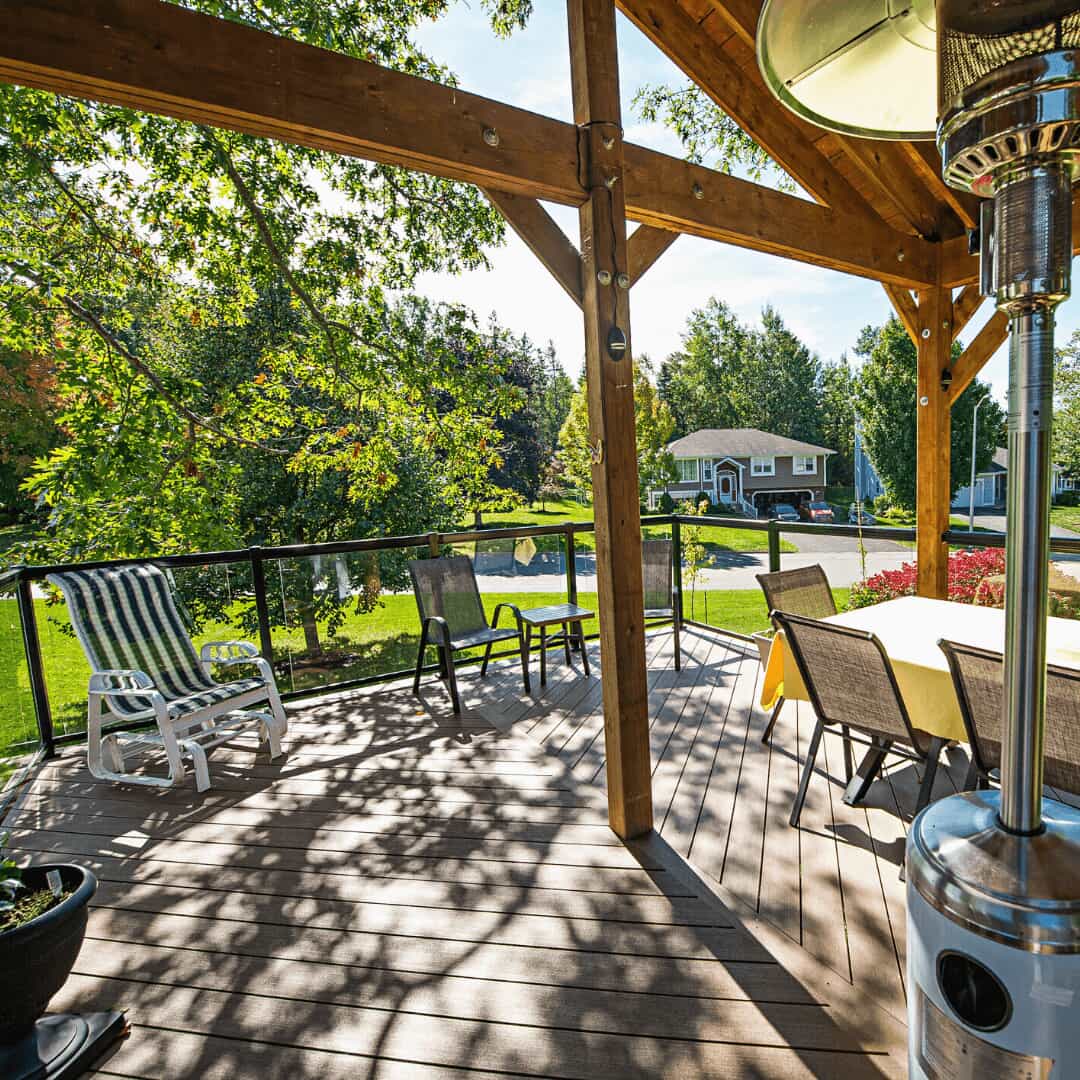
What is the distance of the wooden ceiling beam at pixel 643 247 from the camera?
100 inches

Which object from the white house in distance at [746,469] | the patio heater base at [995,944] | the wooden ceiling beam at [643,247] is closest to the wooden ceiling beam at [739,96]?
the wooden ceiling beam at [643,247]

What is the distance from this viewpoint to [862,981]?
1.77 meters

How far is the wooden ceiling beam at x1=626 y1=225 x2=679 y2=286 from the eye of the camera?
8.37 feet

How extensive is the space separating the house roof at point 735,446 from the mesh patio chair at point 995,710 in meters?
26.8

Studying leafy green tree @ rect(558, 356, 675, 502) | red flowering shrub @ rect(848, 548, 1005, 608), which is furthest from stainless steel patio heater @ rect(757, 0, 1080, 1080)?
leafy green tree @ rect(558, 356, 675, 502)

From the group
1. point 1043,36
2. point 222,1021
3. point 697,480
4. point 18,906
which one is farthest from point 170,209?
point 697,480

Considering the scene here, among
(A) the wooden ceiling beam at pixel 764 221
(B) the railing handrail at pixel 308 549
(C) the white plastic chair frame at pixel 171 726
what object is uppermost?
(A) the wooden ceiling beam at pixel 764 221

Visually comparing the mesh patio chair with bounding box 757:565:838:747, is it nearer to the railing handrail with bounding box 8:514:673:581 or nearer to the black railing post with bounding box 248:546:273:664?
the railing handrail with bounding box 8:514:673:581

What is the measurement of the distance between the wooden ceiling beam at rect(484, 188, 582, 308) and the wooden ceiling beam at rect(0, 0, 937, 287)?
0.16 ft

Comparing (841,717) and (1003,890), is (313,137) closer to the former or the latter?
(1003,890)

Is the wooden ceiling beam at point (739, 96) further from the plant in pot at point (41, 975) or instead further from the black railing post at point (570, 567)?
the plant in pot at point (41, 975)

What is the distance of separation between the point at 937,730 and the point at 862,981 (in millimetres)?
869

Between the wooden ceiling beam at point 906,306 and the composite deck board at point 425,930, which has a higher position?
the wooden ceiling beam at point 906,306

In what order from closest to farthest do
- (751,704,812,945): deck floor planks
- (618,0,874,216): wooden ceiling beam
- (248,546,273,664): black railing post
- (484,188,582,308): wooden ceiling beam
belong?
(751,704,812,945): deck floor planks → (484,188,582,308): wooden ceiling beam → (618,0,874,216): wooden ceiling beam → (248,546,273,664): black railing post
